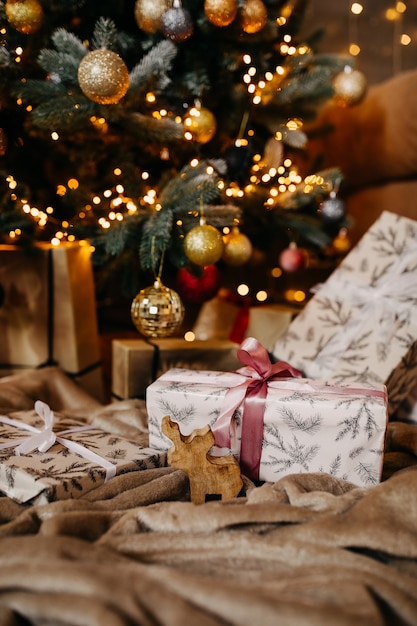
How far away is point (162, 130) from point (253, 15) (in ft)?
0.95

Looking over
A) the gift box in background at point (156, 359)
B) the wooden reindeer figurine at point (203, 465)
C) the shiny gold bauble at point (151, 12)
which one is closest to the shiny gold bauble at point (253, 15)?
the shiny gold bauble at point (151, 12)

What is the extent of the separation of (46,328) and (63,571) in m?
0.83

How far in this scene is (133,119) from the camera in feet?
3.93

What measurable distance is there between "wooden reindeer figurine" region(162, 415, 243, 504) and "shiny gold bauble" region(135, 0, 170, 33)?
770 millimetres

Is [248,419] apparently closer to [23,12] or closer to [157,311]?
[157,311]

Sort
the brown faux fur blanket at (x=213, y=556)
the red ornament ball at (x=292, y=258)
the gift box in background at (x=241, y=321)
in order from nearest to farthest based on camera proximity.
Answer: the brown faux fur blanket at (x=213, y=556) → the gift box in background at (x=241, y=321) → the red ornament ball at (x=292, y=258)

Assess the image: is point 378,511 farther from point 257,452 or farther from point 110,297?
point 110,297

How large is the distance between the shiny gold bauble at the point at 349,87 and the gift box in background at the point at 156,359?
66 centimetres

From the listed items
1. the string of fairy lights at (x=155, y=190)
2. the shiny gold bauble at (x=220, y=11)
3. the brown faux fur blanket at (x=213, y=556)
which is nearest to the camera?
the brown faux fur blanket at (x=213, y=556)

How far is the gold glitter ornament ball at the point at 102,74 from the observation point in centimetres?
104

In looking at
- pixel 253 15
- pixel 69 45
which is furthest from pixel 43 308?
pixel 253 15

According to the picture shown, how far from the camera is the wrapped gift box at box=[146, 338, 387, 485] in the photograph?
0.83 metres

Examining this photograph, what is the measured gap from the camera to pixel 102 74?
104 cm

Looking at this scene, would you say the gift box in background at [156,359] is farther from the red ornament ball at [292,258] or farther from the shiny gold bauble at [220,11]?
the shiny gold bauble at [220,11]
